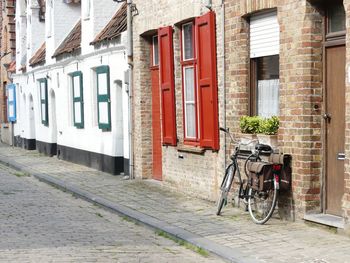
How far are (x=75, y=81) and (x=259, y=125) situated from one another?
11.0 m

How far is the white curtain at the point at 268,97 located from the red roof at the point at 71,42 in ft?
33.4

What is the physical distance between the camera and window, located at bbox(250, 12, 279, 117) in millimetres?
10359

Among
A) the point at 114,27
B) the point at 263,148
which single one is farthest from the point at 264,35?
the point at 114,27

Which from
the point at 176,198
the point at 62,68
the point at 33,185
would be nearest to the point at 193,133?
the point at 176,198

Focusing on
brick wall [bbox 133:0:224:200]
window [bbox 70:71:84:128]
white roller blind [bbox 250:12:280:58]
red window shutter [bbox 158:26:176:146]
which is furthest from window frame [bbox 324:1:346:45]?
window [bbox 70:71:84:128]

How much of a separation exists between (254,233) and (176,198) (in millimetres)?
3856

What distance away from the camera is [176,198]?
12.8 m

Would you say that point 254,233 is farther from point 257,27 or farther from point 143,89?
point 143,89

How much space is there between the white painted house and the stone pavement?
1.99m

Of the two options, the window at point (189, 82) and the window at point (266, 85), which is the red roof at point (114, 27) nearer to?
the window at point (189, 82)

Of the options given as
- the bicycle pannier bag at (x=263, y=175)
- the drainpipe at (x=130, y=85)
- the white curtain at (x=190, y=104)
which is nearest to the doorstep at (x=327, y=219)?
the bicycle pannier bag at (x=263, y=175)

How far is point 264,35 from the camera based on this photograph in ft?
34.6

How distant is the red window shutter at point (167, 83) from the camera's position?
13.6 metres

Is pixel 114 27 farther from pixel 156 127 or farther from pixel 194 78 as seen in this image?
pixel 194 78
